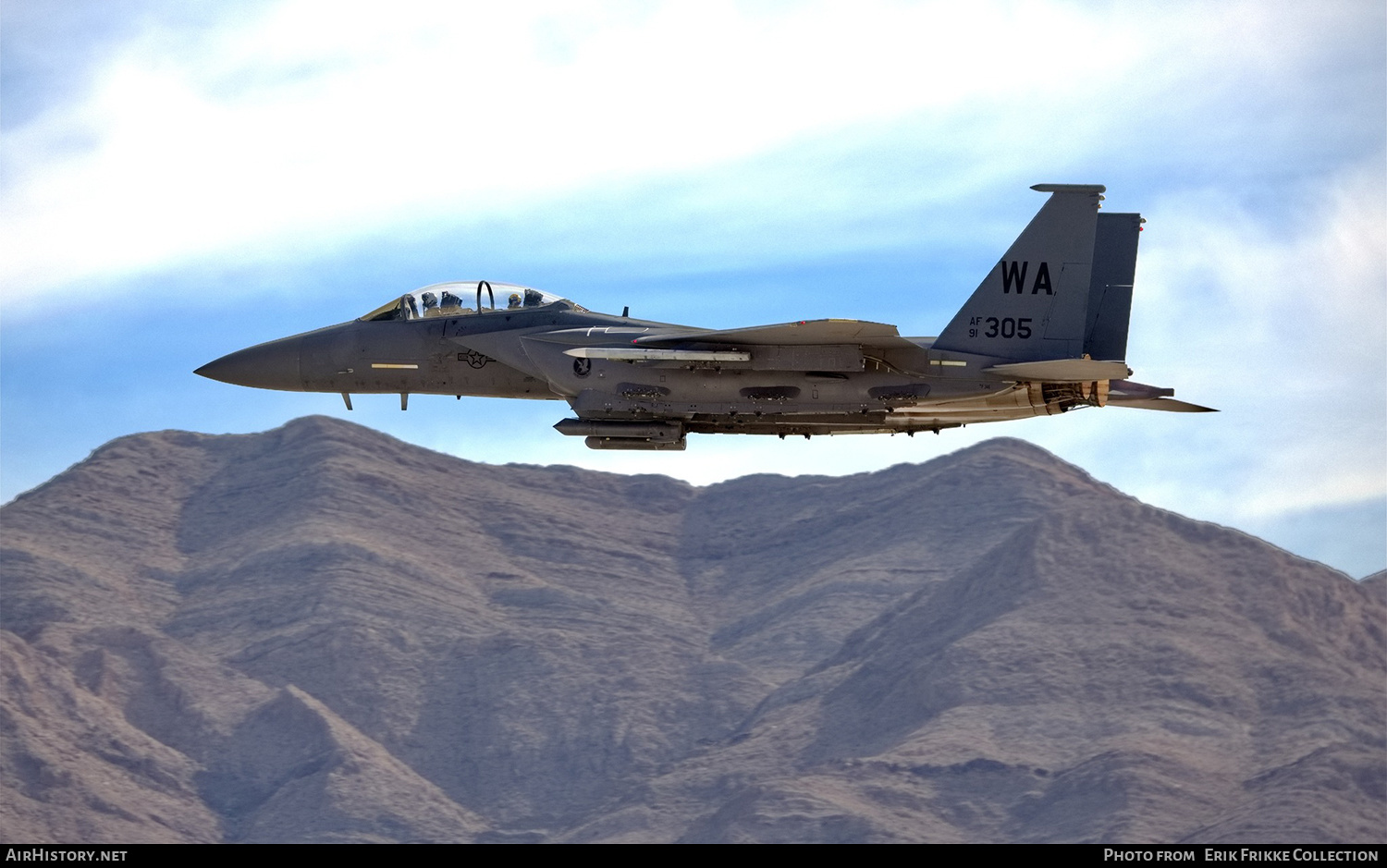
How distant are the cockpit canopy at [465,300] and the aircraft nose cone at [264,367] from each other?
1.90m

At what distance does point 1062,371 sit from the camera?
1517 inches

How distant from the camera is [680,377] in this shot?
130ft

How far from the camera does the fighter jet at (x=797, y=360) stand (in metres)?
39.3

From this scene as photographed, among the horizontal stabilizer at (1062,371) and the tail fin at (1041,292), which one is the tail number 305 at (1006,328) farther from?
the horizontal stabilizer at (1062,371)

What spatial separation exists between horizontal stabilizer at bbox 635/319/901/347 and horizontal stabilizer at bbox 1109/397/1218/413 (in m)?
5.08

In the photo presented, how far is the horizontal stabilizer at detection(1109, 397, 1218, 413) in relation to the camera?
40.3 metres

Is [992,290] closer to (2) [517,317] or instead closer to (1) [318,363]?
(2) [517,317]

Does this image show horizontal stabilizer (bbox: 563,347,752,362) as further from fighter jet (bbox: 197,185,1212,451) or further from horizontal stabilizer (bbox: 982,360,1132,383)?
horizontal stabilizer (bbox: 982,360,1132,383)

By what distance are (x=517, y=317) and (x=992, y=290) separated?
32.6 feet

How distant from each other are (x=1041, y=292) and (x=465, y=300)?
40.0ft
